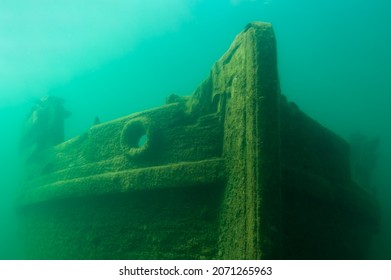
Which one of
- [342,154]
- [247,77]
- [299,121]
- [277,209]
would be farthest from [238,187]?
[342,154]

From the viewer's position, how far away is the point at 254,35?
424 centimetres

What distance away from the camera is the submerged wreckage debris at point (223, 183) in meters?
3.73

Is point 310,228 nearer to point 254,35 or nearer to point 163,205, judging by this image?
point 163,205

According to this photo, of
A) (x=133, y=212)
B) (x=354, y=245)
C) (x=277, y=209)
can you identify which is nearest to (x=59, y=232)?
(x=133, y=212)

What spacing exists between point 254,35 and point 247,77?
68 cm

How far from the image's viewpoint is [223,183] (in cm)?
412

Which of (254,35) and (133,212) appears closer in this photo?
(254,35)

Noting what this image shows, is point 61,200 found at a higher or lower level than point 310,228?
higher

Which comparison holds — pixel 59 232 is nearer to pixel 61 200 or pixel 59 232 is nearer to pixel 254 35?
pixel 61 200

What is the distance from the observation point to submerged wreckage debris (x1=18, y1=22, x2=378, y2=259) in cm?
373

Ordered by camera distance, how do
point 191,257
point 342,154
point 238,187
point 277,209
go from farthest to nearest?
point 342,154, point 191,257, point 238,187, point 277,209

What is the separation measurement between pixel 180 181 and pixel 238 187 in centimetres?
99

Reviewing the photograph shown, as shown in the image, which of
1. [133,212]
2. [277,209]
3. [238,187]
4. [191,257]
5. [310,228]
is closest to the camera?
[277,209]

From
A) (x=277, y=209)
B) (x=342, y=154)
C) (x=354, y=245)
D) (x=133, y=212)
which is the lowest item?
(x=354, y=245)
